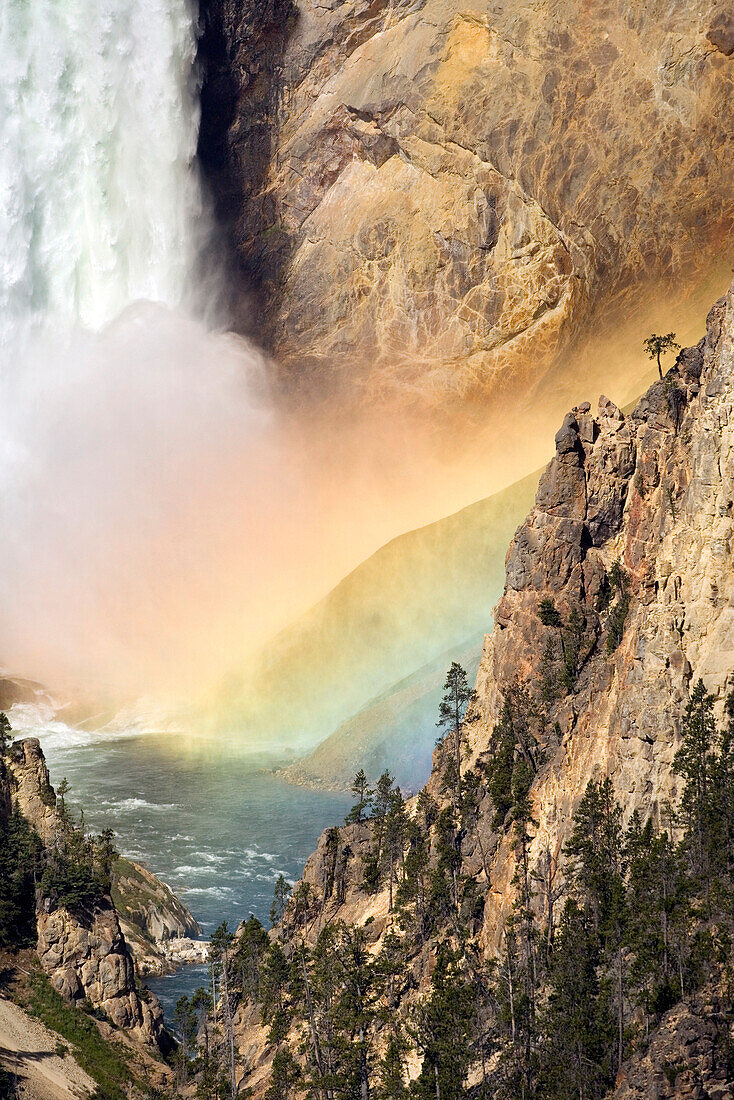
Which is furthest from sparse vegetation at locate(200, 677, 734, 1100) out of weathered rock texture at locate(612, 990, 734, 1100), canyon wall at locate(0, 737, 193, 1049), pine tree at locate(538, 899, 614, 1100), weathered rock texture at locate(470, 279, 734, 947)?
canyon wall at locate(0, 737, 193, 1049)

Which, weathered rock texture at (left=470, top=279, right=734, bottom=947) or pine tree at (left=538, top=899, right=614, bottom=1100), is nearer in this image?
pine tree at (left=538, top=899, right=614, bottom=1100)

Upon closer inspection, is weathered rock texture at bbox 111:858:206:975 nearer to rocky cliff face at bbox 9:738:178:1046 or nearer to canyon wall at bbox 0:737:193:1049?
canyon wall at bbox 0:737:193:1049

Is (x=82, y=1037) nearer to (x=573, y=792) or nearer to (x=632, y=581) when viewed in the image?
(x=573, y=792)

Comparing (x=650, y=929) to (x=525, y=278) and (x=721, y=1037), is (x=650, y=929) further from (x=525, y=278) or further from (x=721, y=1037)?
(x=525, y=278)

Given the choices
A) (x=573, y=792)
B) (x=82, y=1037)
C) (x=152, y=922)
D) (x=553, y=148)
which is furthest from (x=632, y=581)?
(x=553, y=148)

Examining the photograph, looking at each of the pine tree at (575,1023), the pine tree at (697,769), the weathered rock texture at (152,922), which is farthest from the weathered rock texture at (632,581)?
the weathered rock texture at (152,922)

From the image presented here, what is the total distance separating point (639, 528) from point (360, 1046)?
124 ft

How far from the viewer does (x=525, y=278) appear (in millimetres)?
193375

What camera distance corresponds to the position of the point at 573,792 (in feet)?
266

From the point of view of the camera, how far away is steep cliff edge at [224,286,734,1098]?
63750 millimetres

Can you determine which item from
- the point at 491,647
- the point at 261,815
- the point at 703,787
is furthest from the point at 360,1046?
the point at 261,815

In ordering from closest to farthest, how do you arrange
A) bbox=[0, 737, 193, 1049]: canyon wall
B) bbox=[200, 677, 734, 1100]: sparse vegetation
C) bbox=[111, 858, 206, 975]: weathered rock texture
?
bbox=[200, 677, 734, 1100]: sparse vegetation
bbox=[0, 737, 193, 1049]: canyon wall
bbox=[111, 858, 206, 975]: weathered rock texture

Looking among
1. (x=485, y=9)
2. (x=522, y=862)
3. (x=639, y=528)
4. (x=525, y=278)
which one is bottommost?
(x=522, y=862)

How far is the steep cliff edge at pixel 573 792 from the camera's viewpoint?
63.8m
